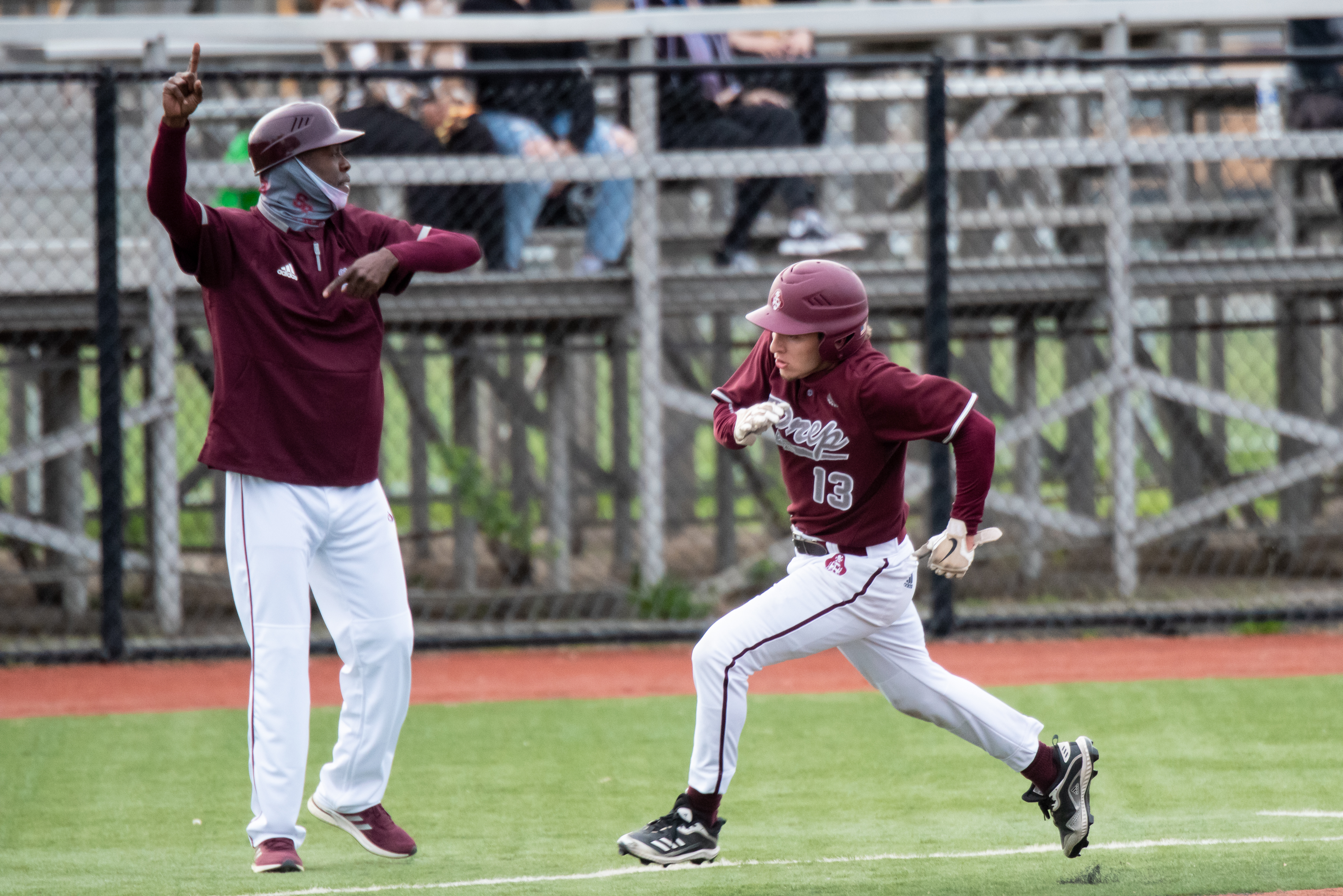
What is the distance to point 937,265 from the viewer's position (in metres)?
7.61

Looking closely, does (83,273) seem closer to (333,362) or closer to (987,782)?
(333,362)

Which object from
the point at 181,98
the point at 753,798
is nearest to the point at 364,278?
the point at 181,98

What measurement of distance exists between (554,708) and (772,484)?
4.82m

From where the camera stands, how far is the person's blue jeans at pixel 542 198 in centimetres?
817

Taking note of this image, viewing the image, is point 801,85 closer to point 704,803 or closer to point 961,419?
point 961,419

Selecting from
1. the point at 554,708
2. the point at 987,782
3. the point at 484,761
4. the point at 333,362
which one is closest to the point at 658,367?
the point at 554,708

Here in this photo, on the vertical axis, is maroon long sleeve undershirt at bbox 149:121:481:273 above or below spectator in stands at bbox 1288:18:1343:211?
below

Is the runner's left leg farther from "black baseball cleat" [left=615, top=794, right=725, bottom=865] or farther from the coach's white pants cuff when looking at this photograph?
the coach's white pants cuff

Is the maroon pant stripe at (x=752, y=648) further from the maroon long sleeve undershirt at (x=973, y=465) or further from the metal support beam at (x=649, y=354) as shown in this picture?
the metal support beam at (x=649, y=354)

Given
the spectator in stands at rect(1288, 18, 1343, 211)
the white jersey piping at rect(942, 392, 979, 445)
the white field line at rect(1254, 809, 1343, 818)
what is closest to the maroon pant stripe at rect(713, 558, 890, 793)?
the white jersey piping at rect(942, 392, 979, 445)

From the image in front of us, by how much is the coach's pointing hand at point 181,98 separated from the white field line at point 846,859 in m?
1.98

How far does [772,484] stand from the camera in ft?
36.5

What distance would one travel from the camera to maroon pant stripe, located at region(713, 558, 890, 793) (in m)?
3.94

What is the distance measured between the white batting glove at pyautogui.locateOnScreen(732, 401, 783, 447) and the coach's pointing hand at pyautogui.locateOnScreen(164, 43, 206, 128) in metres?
1.53
